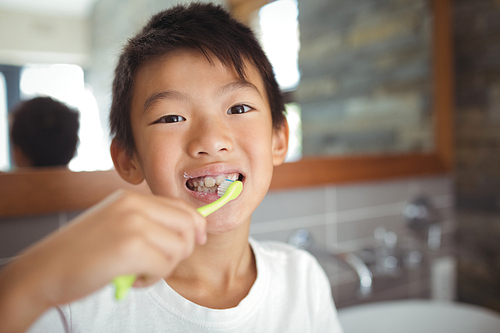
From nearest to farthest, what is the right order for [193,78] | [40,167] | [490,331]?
[193,78], [40,167], [490,331]

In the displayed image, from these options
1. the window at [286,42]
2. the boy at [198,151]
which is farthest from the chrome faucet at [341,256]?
the window at [286,42]

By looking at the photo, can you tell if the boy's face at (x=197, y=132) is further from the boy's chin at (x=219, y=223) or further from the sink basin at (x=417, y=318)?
the sink basin at (x=417, y=318)

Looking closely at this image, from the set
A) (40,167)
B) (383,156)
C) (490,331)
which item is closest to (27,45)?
(40,167)

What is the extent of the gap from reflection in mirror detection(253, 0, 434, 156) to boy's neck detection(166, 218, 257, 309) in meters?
0.74

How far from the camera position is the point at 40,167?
0.71 metres

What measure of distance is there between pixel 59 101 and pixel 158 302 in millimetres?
486

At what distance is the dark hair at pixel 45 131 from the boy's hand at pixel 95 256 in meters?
0.51

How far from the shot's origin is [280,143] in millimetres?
627

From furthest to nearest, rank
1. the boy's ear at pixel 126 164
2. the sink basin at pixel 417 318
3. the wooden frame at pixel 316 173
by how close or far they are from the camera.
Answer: the sink basin at pixel 417 318
the wooden frame at pixel 316 173
the boy's ear at pixel 126 164

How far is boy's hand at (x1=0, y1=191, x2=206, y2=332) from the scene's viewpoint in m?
0.25

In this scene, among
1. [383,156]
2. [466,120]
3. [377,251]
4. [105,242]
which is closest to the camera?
[105,242]

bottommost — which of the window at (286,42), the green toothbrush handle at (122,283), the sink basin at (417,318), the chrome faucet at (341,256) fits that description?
the sink basin at (417,318)

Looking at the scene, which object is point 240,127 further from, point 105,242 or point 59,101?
point 59,101

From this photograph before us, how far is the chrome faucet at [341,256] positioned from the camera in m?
0.78
